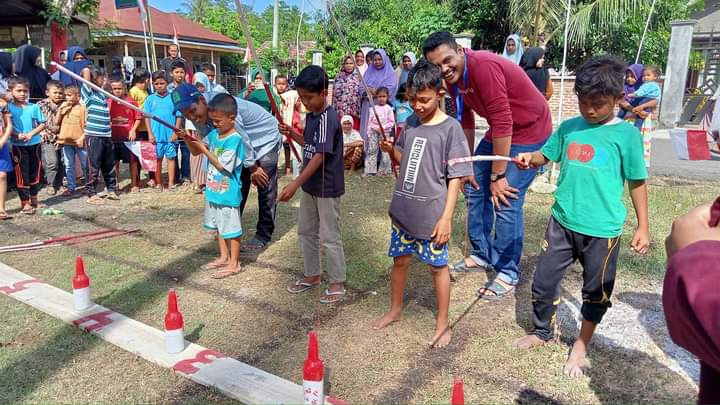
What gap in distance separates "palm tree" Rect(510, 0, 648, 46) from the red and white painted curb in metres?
14.9

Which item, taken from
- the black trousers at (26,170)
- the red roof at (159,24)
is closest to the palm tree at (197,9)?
the red roof at (159,24)

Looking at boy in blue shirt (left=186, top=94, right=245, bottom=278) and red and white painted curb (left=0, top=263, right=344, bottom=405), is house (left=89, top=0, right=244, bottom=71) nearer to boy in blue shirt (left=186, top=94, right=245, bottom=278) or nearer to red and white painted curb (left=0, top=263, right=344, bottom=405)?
boy in blue shirt (left=186, top=94, right=245, bottom=278)

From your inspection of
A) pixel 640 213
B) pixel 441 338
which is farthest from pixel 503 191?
pixel 441 338

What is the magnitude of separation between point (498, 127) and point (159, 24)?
26226mm

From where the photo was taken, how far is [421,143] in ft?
10.9

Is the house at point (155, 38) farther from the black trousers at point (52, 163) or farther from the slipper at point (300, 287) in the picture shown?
the slipper at point (300, 287)

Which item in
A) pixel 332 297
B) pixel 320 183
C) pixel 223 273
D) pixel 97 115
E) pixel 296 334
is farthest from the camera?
pixel 97 115

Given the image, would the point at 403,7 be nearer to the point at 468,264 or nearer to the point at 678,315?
the point at 468,264

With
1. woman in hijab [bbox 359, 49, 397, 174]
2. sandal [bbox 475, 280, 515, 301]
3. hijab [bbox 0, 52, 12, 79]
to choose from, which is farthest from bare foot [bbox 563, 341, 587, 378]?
hijab [bbox 0, 52, 12, 79]

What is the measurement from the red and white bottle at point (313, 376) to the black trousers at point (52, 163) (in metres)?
7.02

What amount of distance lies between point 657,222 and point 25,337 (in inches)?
250

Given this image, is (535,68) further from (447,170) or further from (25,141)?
(25,141)

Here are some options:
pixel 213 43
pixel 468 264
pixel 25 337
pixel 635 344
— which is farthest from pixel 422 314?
pixel 213 43

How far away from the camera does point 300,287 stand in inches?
174
